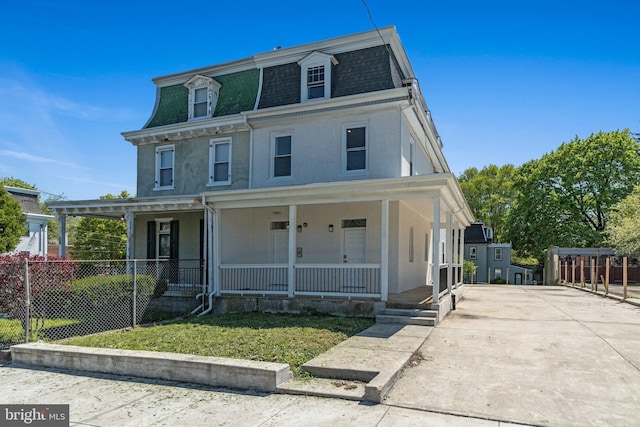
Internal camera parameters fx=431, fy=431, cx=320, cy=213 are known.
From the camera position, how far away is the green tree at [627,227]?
23.9 meters

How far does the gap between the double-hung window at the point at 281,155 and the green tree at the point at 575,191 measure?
2666 cm

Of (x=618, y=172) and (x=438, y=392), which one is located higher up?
(x=618, y=172)

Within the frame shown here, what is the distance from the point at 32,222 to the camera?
29125mm

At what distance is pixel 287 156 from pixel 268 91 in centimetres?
252

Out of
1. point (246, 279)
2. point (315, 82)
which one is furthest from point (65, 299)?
point (315, 82)

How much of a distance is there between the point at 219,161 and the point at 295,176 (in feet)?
10.2

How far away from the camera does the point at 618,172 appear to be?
31750 mm

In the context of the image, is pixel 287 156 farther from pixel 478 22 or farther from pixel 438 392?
pixel 438 392

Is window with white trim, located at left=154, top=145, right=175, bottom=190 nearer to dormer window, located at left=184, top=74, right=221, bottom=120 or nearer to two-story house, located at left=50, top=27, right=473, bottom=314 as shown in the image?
two-story house, located at left=50, top=27, right=473, bottom=314

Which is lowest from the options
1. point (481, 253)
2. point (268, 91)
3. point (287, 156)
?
point (481, 253)

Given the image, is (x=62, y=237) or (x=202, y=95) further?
(x=202, y=95)

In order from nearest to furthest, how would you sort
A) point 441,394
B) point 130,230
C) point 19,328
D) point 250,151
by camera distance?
1. point 441,394
2. point 19,328
3. point 250,151
4. point 130,230

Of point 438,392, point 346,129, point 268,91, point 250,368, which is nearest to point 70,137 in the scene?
point 268,91

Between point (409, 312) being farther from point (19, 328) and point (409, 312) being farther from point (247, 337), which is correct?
point (19, 328)
